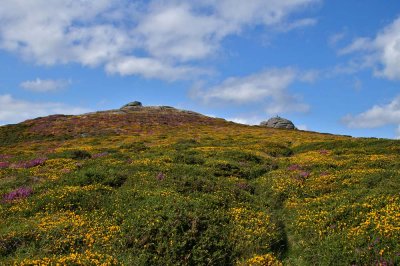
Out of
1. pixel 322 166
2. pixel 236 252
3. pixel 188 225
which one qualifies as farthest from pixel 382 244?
pixel 322 166

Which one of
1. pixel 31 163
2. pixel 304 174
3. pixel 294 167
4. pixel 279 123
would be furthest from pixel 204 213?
pixel 279 123

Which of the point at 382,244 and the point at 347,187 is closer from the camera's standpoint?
the point at 382,244

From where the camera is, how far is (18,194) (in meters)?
23.5

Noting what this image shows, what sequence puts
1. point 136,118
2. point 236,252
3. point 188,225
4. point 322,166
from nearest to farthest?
point 236,252 → point 188,225 → point 322,166 → point 136,118

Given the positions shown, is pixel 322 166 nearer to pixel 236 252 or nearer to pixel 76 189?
pixel 236 252

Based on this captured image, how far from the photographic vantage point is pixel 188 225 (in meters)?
17.6

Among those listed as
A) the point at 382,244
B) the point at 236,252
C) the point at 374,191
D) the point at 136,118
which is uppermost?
the point at 136,118

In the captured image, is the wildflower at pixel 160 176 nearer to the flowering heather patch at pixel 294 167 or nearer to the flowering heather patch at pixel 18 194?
the flowering heather patch at pixel 18 194

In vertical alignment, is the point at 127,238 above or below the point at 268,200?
below

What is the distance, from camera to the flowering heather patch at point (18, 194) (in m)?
22.8

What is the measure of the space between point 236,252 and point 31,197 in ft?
42.4

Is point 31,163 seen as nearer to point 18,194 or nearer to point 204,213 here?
point 18,194

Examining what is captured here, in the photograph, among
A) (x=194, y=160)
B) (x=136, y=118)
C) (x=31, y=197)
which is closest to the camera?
(x=31, y=197)

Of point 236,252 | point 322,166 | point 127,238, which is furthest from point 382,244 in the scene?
point 322,166
